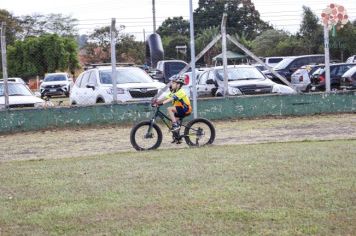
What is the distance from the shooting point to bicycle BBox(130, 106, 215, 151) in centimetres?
1088

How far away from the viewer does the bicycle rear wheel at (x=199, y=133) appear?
438 inches

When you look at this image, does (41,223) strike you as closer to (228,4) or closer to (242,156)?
(242,156)

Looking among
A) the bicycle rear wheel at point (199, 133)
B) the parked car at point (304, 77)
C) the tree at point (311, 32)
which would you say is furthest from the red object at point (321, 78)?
the tree at point (311, 32)

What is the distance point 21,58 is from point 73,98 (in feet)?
79.5

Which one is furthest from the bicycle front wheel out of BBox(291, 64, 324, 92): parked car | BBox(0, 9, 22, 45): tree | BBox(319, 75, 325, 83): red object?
BBox(0, 9, 22, 45): tree

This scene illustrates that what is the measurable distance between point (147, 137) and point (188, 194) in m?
4.38

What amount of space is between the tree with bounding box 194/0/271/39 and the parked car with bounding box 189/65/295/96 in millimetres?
39680

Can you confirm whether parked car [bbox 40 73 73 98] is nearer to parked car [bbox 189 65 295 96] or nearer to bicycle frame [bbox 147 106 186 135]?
parked car [bbox 189 65 295 96]

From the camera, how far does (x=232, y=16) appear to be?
208ft

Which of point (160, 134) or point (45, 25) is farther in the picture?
point (45, 25)

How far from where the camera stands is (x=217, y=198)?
6.33 metres

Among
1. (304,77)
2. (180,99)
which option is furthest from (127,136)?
(304,77)

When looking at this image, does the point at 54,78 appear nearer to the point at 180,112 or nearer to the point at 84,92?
the point at 84,92

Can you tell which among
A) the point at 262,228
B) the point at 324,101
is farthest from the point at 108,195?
the point at 324,101
